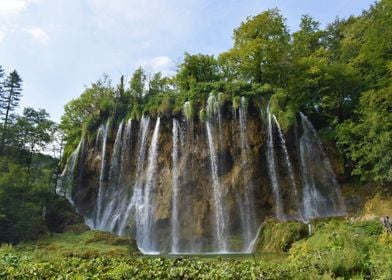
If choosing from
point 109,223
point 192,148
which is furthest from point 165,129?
point 109,223

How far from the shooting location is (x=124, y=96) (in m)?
35.9

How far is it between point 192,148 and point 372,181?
12.3 m

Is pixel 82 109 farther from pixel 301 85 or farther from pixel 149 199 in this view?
pixel 301 85

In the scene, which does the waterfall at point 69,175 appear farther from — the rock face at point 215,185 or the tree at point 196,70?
the tree at point 196,70

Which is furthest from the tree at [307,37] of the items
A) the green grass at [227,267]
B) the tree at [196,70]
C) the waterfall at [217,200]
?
the green grass at [227,267]

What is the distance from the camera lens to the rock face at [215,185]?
2489 cm

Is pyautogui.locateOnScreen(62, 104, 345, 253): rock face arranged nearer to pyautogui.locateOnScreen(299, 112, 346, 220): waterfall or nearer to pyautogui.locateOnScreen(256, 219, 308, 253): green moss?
pyautogui.locateOnScreen(299, 112, 346, 220): waterfall

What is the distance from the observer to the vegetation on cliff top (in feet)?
81.2

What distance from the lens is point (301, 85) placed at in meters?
30.6

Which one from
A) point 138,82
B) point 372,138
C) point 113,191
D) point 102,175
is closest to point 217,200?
point 113,191

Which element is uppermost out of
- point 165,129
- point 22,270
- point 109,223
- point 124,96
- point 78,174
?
point 124,96

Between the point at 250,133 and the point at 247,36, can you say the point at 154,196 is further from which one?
the point at 247,36

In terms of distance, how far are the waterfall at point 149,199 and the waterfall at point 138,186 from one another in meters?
0.39

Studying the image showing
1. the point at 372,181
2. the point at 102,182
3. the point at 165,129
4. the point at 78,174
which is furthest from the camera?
the point at 78,174
